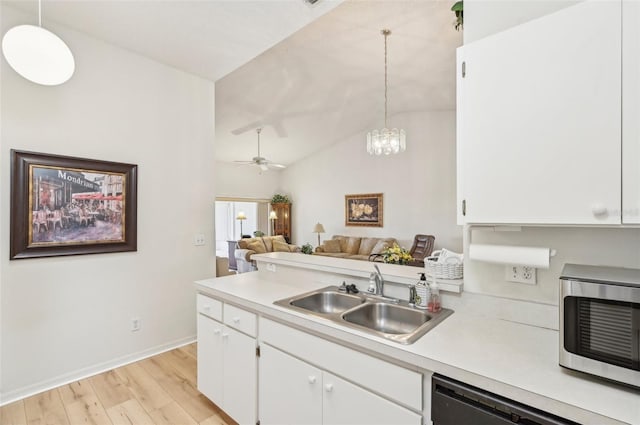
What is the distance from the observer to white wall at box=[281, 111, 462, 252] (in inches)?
254

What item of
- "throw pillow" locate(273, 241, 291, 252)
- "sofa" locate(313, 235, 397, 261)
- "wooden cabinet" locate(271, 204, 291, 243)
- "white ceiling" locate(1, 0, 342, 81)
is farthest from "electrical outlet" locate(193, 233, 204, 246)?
"wooden cabinet" locate(271, 204, 291, 243)

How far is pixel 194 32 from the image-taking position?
253cm

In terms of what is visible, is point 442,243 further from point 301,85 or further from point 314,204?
point 301,85

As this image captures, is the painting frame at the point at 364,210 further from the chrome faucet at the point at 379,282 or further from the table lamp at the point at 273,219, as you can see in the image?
the chrome faucet at the point at 379,282

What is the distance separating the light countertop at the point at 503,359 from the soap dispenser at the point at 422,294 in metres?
0.14

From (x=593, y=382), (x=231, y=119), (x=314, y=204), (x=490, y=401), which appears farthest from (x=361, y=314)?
(x=314, y=204)

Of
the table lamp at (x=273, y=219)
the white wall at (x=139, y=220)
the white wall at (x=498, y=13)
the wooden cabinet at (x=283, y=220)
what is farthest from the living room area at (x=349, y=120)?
the white wall at (x=498, y=13)

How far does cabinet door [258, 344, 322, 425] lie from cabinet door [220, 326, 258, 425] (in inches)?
3.0

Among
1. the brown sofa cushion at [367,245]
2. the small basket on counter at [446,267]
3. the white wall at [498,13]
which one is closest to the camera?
the white wall at [498,13]

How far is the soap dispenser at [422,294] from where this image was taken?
1632 millimetres

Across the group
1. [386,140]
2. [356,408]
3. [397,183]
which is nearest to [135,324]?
[356,408]

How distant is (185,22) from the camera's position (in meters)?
2.39

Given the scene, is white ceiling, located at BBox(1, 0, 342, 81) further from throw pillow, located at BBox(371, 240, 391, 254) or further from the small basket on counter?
throw pillow, located at BBox(371, 240, 391, 254)

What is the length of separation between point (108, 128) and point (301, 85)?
3.18 meters
